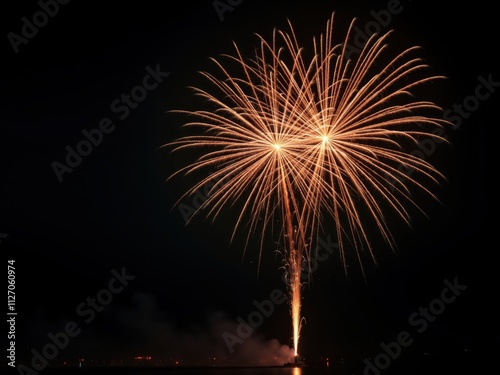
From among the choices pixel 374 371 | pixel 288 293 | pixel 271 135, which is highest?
pixel 271 135

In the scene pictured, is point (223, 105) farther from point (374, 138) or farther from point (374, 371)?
point (374, 371)

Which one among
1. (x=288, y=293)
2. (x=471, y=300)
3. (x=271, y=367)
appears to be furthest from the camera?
(x=471, y=300)

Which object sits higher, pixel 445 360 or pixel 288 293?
pixel 288 293

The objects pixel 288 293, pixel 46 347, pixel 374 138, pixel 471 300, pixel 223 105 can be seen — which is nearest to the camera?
pixel 374 138

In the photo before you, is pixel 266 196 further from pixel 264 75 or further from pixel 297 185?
pixel 264 75

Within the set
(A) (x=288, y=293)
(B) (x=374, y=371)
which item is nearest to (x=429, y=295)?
(B) (x=374, y=371)

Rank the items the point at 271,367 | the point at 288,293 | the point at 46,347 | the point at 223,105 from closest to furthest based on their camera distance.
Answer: the point at 223,105 < the point at 288,293 < the point at 271,367 < the point at 46,347

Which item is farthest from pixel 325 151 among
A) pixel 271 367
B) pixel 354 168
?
pixel 271 367

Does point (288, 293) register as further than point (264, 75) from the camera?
Yes

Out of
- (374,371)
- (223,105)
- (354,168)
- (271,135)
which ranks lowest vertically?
(374,371)
